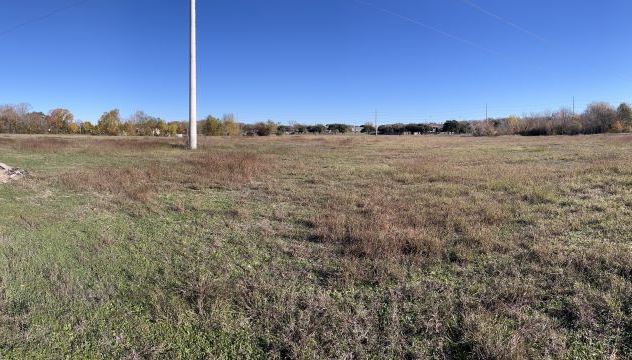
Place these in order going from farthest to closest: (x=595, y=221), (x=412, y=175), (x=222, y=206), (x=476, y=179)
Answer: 1. (x=412, y=175)
2. (x=476, y=179)
3. (x=222, y=206)
4. (x=595, y=221)

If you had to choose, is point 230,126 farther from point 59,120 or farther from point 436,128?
point 436,128

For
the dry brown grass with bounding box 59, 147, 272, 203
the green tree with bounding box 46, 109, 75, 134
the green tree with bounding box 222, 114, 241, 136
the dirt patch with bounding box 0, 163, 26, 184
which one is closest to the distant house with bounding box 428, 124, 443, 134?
the green tree with bounding box 222, 114, 241, 136

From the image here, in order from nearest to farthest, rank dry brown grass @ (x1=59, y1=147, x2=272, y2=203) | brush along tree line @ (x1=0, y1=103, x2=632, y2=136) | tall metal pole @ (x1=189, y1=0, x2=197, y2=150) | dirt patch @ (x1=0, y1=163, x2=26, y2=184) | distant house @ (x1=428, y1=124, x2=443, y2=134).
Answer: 1. dry brown grass @ (x1=59, y1=147, x2=272, y2=203)
2. dirt patch @ (x1=0, y1=163, x2=26, y2=184)
3. tall metal pole @ (x1=189, y1=0, x2=197, y2=150)
4. brush along tree line @ (x1=0, y1=103, x2=632, y2=136)
5. distant house @ (x1=428, y1=124, x2=443, y2=134)

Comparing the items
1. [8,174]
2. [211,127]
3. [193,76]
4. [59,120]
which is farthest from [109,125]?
[8,174]

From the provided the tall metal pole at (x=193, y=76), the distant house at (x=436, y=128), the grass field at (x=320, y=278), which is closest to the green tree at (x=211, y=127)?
the tall metal pole at (x=193, y=76)

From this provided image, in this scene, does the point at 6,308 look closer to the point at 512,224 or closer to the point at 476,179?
the point at 512,224

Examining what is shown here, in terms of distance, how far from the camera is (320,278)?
3871 mm

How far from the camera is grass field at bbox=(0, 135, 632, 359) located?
9.11 feet

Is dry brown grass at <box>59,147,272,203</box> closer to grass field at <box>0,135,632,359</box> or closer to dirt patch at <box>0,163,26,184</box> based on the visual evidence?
dirt patch at <box>0,163,26,184</box>

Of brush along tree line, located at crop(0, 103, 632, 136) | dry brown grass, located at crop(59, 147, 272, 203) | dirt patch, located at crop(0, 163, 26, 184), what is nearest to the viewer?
dry brown grass, located at crop(59, 147, 272, 203)

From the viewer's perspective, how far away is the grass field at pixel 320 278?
2775 mm

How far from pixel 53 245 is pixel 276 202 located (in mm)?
3837

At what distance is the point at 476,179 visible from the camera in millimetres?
10289

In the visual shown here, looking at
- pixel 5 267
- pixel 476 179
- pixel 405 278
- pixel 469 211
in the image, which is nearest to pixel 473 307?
pixel 405 278
